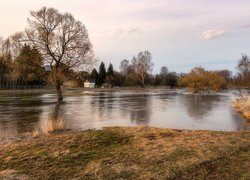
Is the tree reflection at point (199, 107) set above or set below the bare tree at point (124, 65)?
below

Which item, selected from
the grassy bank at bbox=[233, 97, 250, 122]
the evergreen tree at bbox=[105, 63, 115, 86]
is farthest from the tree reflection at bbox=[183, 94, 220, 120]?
the evergreen tree at bbox=[105, 63, 115, 86]

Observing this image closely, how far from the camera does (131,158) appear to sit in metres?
8.05

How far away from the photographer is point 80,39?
140 ft

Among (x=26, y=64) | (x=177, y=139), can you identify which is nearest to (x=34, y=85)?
(x=26, y=64)

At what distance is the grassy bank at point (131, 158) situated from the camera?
6.80 metres

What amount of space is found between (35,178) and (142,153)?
2993 mm

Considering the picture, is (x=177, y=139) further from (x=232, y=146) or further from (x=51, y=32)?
(x=51, y=32)

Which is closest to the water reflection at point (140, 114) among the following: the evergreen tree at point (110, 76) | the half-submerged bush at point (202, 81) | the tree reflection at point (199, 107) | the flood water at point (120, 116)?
the flood water at point (120, 116)

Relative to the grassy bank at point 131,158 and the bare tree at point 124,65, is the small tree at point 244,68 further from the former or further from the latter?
the bare tree at point 124,65

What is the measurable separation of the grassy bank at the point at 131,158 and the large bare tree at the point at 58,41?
106 feet

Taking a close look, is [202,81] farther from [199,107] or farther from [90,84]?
[90,84]

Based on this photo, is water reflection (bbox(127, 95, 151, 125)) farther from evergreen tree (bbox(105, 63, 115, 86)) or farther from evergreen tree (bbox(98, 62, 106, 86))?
evergreen tree (bbox(98, 62, 106, 86))

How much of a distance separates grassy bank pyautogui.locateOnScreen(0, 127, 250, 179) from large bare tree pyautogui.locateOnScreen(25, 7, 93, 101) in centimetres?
3216

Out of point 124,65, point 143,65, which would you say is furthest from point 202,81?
point 124,65
